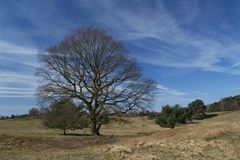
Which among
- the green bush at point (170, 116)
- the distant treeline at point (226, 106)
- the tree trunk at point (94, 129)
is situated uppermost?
the distant treeline at point (226, 106)

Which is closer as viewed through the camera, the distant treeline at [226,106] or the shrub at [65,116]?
the shrub at [65,116]

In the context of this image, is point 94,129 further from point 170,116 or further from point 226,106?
point 226,106

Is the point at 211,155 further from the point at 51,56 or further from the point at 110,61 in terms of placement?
the point at 51,56

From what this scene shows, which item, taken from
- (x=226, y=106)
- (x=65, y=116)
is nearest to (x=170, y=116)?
(x=65, y=116)

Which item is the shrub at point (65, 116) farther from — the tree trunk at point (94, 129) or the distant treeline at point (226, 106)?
the distant treeline at point (226, 106)

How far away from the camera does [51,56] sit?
28672 mm

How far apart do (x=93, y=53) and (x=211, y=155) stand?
713 inches

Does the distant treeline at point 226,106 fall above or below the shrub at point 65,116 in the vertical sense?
above

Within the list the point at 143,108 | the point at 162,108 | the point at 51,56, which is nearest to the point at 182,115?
the point at 162,108

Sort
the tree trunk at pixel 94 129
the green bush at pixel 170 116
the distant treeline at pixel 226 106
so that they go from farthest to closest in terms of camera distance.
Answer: the distant treeline at pixel 226 106 → the green bush at pixel 170 116 → the tree trunk at pixel 94 129

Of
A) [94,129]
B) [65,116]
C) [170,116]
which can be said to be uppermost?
[65,116]

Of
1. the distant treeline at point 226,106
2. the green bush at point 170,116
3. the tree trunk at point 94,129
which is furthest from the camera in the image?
the distant treeline at point 226,106

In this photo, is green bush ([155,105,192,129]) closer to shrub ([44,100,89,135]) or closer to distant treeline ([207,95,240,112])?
→ shrub ([44,100,89,135])

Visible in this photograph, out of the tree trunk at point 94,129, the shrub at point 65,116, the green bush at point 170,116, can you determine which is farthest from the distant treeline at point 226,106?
the tree trunk at point 94,129
